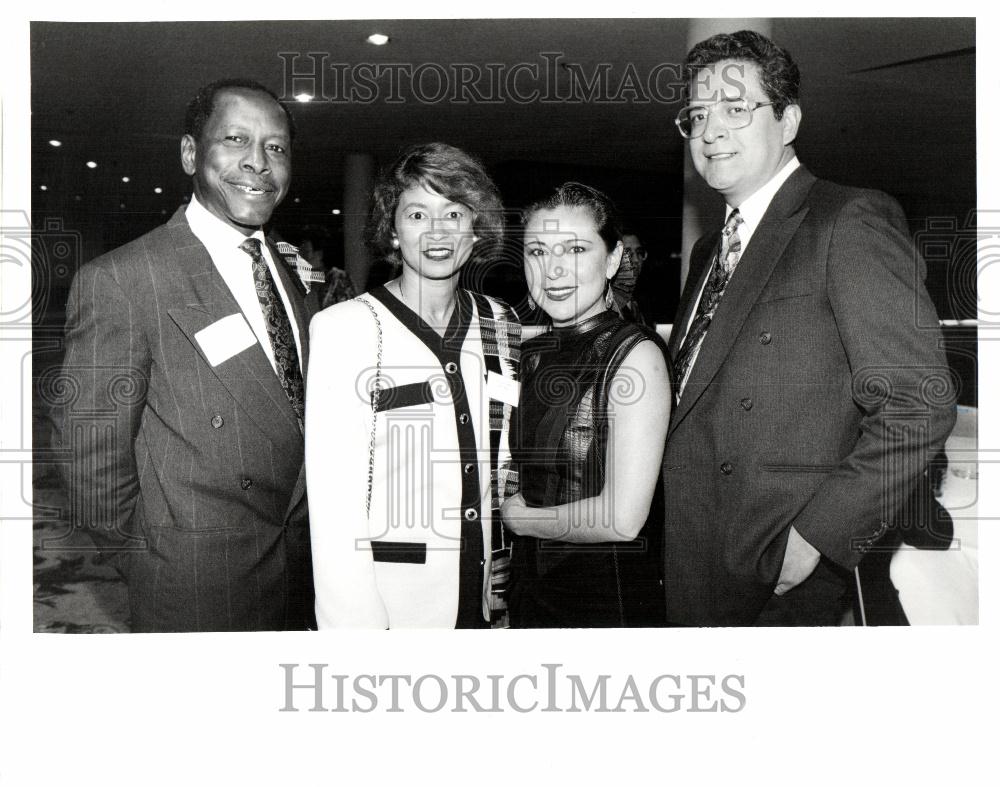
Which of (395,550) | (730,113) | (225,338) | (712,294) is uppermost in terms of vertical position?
(730,113)

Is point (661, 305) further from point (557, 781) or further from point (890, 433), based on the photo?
point (557, 781)

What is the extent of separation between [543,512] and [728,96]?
4.03 feet

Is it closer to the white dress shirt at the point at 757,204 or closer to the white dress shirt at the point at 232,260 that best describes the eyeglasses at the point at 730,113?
the white dress shirt at the point at 757,204

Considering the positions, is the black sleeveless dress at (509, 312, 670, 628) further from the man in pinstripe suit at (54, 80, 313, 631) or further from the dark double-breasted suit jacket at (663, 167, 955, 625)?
the man in pinstripe suit at (54, 80, 313, 631)

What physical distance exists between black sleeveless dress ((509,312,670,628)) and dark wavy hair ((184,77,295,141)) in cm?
93

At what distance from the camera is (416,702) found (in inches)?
98.5

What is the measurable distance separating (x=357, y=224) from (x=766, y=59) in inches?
46.7

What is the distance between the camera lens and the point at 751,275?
→ 237 cm

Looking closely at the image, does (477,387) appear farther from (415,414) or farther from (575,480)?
(575,480)

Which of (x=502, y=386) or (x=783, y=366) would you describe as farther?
(x=502, y=386)

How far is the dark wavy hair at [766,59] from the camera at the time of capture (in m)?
2.41

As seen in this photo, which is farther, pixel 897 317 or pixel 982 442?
pixel 982 442

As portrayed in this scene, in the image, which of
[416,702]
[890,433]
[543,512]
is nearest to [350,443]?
[543,512]
